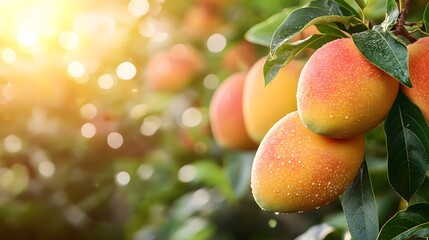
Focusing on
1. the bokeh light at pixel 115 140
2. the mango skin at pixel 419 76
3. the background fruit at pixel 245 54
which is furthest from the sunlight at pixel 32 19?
the mango skin at pixel 419 76

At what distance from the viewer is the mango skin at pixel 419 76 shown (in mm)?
727

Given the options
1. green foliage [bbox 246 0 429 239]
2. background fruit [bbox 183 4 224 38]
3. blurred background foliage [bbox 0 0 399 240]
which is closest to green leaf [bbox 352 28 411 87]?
green foliage [bbox 246 0 429 239]

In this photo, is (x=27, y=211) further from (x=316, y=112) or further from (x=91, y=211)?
(x=316, y=112)

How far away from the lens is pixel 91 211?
7.14ft

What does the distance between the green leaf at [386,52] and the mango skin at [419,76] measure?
42 mm

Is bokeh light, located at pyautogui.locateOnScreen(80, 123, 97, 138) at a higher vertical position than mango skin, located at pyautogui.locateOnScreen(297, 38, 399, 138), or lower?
higher

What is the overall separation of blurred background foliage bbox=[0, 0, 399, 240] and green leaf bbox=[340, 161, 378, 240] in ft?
3.26

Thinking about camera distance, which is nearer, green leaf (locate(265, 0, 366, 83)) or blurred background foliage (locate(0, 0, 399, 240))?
green leaf (locate(265, 0, 366, 83))

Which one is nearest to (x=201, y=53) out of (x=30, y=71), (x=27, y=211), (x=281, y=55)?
(x=30, y=71)

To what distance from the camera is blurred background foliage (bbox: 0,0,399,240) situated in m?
1.88

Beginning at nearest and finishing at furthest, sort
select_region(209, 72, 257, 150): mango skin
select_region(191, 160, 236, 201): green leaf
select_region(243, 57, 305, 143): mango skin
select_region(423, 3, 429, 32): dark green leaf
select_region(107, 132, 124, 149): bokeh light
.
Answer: select_region(423, 3, 429, 32): dark green leaf
select_region(243, 57, 305, 143): mango skin
select_region(209, 72, 257, 150): mango skin
select_region(191, 160, 236, 201): green leaf
select_region(107, 132, 124, 149): bokeh light

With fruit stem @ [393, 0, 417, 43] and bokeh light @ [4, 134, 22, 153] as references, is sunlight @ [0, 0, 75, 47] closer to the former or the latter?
bokeh light @ [4, 134, 22, 153]

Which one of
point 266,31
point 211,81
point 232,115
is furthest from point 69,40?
point 266,31

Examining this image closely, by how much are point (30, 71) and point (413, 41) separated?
1.29 meters
